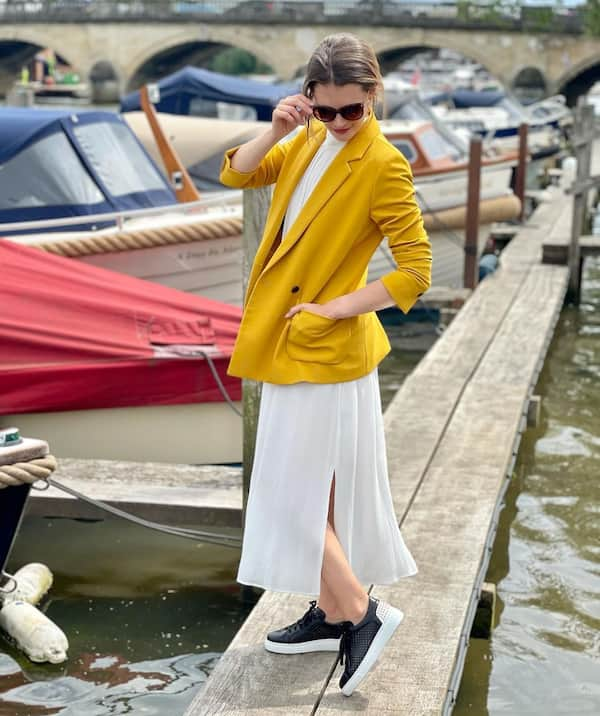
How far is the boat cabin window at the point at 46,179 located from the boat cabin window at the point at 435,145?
5.12 meters

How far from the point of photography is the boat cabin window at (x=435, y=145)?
13.3 metres

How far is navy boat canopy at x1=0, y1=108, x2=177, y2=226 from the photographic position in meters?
8.88

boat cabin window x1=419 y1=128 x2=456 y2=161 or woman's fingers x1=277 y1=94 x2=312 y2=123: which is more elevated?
woman's fingers x1=277 y1=94 x2=312 y2=123

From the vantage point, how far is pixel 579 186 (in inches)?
460

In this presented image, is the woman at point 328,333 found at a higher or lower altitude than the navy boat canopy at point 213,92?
lower

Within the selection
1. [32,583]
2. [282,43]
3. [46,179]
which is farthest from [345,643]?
[282,43]

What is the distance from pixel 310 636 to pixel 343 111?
1.46 m

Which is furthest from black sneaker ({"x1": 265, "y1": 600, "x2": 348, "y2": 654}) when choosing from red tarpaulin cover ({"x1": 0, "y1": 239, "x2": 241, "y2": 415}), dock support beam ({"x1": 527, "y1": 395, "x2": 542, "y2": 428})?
dock support beam ({"x1": 527, "y1": 395, "x2": 542, "y2": 428})

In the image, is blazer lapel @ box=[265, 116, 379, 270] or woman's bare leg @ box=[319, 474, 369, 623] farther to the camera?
woman's bare leg @ box=[319, 474, 369, 623]

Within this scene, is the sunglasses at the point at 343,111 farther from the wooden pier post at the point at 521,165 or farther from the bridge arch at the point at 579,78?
the bridge arch at the point at 579,78

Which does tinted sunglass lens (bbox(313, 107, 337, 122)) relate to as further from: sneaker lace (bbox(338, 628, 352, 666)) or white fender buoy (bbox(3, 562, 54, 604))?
white fender buoy (bbox(3, 562, 54, 604))

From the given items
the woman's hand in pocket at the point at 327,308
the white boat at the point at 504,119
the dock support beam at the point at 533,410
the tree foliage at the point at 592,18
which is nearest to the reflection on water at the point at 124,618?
the woman's hand in pocket at the point at 327,308

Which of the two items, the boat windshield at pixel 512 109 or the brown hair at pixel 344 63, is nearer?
the brown hair at pixel 344 63

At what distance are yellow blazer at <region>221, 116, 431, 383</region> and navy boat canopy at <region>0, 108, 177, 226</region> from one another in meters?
5.88
